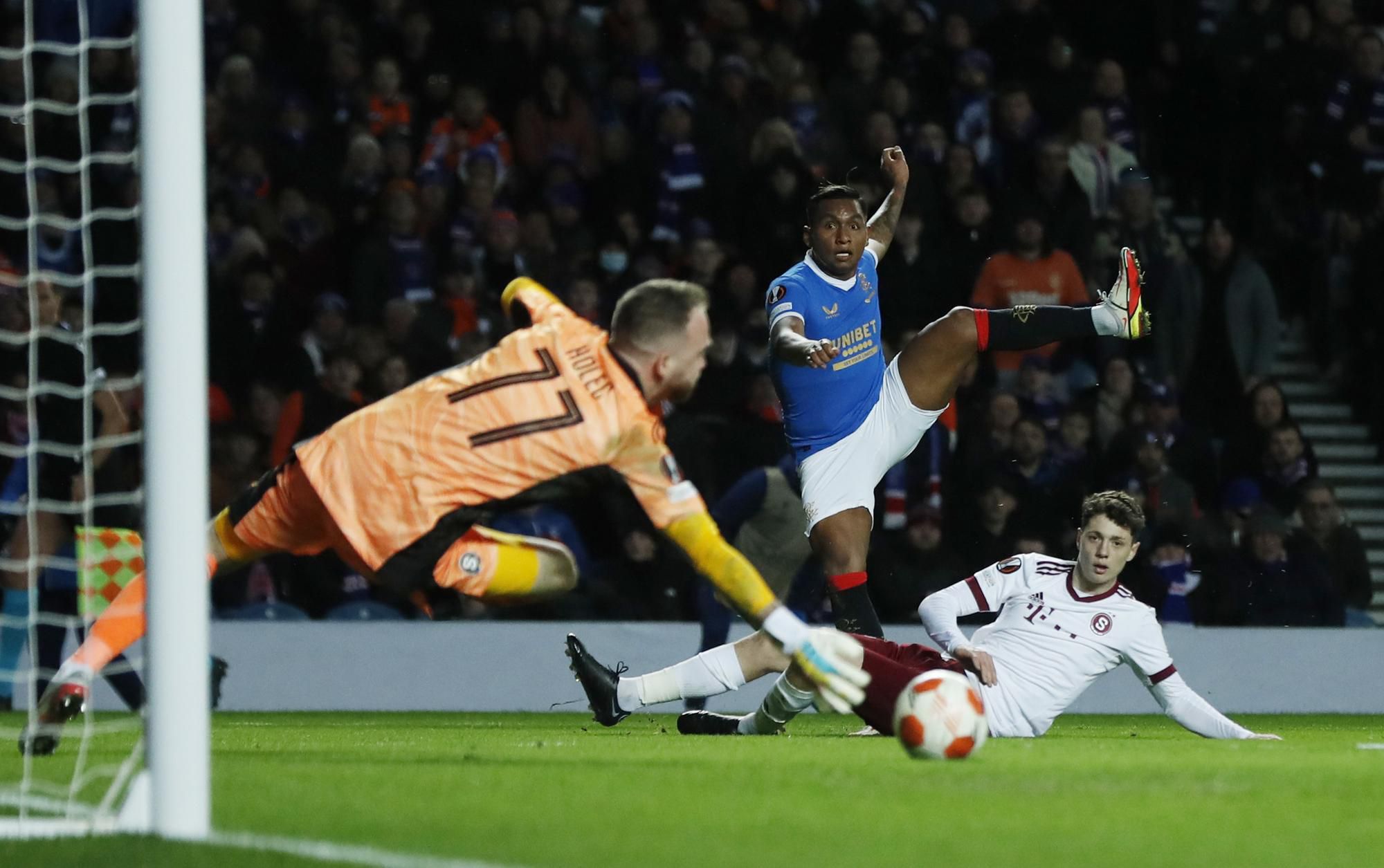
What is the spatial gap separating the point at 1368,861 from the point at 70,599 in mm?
7297

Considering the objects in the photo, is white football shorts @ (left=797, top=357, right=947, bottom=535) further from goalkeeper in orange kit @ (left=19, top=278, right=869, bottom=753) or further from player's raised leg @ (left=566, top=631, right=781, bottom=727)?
goalkeeper in orange kit @ (left=19, top=278, right=869, bottom=753)

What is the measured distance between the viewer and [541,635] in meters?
11.3

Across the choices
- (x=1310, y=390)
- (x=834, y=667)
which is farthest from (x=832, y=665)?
(x=1310, y=390)

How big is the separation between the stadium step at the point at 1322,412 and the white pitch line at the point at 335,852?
38.2ft

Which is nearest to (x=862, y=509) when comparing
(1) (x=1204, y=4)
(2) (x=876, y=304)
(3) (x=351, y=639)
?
(2) (x=876, y=304)

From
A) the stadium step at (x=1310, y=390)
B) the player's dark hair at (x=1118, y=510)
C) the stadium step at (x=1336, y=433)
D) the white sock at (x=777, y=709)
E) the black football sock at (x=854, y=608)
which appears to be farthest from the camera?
the stadium step at (x=1310, y=390)

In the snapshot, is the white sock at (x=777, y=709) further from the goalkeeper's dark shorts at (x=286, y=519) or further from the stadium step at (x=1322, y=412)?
the stadium step at (x=1322, y=412)

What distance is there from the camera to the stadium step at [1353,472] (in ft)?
46.9

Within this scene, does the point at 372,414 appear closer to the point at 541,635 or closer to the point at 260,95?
the point at 541,635

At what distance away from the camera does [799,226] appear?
12.9 metres

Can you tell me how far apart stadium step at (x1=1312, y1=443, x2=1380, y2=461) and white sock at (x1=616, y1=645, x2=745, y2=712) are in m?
8.02

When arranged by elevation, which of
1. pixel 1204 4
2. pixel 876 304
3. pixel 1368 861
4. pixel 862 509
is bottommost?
pixel 1368 861

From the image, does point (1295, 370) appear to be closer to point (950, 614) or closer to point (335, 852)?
point (950, 614)

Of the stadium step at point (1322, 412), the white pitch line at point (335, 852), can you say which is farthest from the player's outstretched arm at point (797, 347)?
the stadium step at point (1322, 412)
